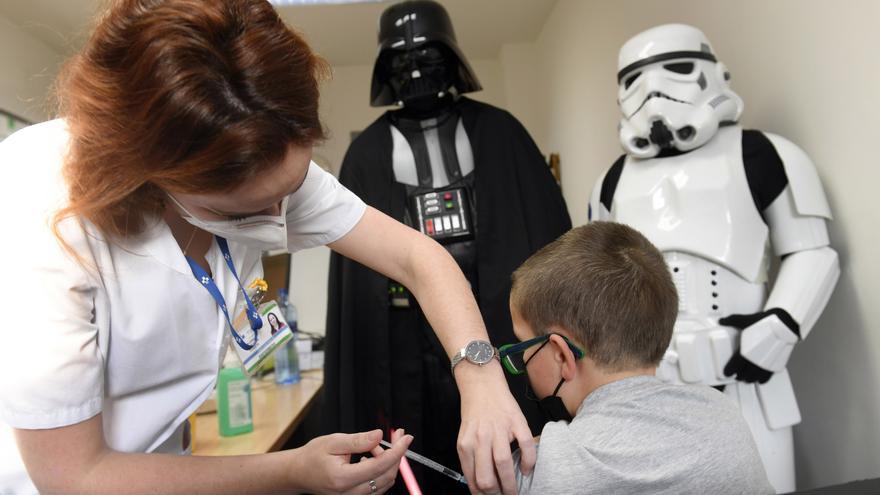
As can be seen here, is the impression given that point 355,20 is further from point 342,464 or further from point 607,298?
point 342,464

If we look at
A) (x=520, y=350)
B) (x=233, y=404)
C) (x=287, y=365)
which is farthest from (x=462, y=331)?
(x=287, y=365)

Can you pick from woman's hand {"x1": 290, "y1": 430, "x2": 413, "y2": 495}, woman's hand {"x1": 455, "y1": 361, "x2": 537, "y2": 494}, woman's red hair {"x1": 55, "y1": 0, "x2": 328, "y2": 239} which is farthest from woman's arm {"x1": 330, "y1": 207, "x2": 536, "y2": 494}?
woman's red hair {"x1": 55, "y1": 0, "x2": 328, "y2": 239}

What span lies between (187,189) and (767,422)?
151cm

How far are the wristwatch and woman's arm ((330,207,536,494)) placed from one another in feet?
0.03

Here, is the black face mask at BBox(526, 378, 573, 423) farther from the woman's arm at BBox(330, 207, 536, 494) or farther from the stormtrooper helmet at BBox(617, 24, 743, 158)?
the stormtrooper helmet at BBox(617, 24, 743, 158)

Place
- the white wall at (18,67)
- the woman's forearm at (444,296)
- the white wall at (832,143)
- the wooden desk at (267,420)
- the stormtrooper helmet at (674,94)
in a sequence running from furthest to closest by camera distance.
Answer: the white wall at (18,67), the wooden desk at (267,420), the stormtrooper helmet at (674,94), the white wall at (832,143), the woman's forearm at (444,296)

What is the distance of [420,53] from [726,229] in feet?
3.63

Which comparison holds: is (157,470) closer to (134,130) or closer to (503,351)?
(134,130)

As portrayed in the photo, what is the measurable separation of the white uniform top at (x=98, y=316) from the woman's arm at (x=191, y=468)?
0.04 meters

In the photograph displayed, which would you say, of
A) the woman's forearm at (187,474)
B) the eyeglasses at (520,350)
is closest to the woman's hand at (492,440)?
the eyeglasses at (520,350)

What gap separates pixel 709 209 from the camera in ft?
5.26

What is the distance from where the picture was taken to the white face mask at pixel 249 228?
0.83m

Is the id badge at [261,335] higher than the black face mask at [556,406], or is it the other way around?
the id badge at [261,335]

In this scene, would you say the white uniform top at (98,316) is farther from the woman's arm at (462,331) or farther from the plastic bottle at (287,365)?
the plastic bottle at (287,365)
